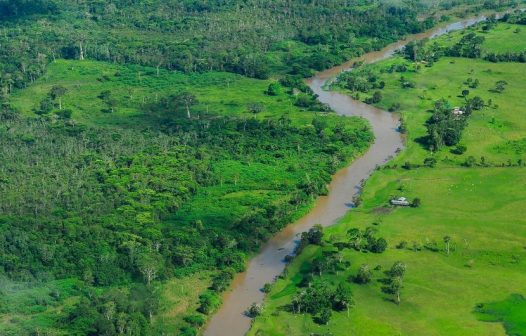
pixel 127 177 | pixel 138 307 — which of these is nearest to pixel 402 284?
pixel 138 307

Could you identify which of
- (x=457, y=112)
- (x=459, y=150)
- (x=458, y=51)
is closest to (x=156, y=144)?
(x=459, y=150)

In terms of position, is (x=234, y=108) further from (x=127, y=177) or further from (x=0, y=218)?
(x=0, y=218)

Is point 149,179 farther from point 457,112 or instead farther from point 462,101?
point 462,101

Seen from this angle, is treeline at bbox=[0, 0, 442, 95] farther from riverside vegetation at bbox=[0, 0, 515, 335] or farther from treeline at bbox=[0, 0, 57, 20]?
riverside vegetation at bbox=[0, 0, 515, 335]

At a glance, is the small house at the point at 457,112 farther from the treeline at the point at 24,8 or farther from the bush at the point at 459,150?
the treeline at the point at 24,8

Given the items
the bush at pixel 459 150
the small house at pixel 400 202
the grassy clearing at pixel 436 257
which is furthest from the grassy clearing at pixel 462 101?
the small house at pixel 400 202

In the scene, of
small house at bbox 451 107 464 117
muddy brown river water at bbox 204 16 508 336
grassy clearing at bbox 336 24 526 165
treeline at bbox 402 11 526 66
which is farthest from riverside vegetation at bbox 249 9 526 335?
treeline at bbox 402 11 526 66
